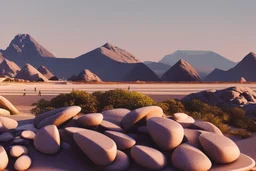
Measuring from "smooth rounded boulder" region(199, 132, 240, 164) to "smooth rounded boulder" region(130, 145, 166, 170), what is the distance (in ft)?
4.72

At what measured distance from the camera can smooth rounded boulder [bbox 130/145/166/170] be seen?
421 inches

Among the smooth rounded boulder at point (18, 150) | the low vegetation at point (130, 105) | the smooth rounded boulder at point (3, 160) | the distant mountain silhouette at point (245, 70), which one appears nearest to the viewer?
the smooth rounded boulder at point (3, 160)

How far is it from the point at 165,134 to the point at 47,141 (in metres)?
3.30

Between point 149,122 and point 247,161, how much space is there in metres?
3.14

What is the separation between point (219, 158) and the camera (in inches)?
448

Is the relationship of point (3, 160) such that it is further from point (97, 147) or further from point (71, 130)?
point (97, 147)

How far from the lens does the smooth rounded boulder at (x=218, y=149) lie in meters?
11.4

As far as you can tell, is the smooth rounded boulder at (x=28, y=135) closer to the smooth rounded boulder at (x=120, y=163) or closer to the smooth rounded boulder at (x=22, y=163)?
the smooth rounded boulder at (x=22, y=163)

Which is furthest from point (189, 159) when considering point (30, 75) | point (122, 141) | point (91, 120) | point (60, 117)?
point (30, 75)

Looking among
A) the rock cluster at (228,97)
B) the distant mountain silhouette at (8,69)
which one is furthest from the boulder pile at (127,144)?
the distant mountain silhouette at (8,69)

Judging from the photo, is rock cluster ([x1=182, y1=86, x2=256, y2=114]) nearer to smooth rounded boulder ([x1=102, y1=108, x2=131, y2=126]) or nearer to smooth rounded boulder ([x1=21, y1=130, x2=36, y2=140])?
smooth rounded boulder ([x1=102, y1=108, x2=131, y2=126])

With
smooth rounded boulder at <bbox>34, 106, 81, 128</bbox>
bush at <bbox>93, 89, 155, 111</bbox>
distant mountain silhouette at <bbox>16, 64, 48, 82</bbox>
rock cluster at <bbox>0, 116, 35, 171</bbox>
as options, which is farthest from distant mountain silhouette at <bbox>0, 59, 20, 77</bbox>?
smooth rounded boulder at <bbox>34, 106, 81, 128</bbox>

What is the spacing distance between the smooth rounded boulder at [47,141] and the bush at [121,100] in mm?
10078

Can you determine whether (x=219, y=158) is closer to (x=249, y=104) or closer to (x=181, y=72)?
(x=249, y=104)
